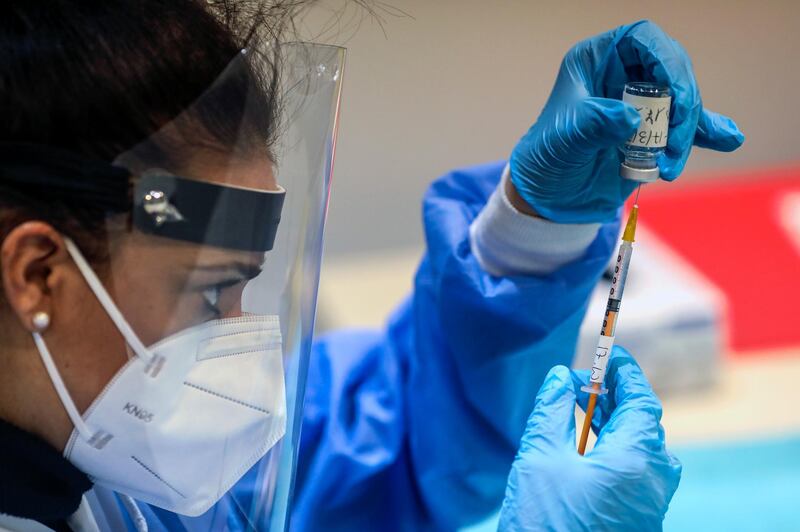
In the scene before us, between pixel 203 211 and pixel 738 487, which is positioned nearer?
pixel 203 211

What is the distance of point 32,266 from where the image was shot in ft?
2.26

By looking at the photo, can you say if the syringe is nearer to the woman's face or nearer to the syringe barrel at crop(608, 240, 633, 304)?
the syringe barrel at crop(608, 240, 633, 304)

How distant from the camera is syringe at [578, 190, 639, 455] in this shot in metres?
0.77

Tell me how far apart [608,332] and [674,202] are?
4.65 ft

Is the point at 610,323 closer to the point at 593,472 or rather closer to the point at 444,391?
the point at 593,472

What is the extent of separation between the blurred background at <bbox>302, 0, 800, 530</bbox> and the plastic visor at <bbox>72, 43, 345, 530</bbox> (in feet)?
1.30

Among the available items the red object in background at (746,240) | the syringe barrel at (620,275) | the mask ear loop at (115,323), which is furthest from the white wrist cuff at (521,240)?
the red object in background at (746,240)

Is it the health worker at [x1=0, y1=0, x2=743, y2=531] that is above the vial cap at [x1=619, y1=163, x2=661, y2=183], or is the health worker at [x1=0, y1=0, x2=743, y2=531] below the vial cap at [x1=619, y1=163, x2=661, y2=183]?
below

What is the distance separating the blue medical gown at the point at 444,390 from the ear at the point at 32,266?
19.2 inches

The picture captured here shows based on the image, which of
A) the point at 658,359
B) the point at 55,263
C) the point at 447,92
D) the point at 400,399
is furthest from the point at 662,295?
the point at 55,263

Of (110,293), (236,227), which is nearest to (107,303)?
(110,293)

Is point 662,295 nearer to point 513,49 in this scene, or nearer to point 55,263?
point 513,49

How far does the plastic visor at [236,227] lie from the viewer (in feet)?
2.30

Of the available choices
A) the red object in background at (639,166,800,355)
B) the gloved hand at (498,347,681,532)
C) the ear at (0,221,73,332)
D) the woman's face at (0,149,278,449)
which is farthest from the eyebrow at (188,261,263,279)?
the red object in background at (639,166,800,355)
